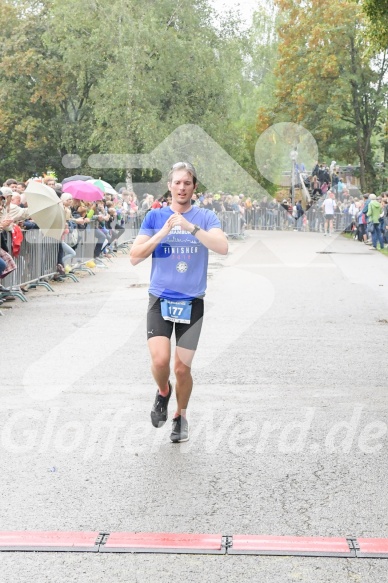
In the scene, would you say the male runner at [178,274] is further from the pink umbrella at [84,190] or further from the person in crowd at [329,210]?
the person in crowd at [329,210]

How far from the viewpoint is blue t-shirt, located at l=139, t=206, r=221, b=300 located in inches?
253

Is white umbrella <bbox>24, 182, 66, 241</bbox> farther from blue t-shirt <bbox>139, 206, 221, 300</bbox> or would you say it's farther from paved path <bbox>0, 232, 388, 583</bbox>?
blue t-shirt <bbox>139, 206, 221, 300</bbox>

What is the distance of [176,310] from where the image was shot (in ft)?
21.4

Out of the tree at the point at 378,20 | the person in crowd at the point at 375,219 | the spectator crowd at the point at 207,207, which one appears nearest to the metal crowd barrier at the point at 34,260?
the spectator crowd at the point at 207,207

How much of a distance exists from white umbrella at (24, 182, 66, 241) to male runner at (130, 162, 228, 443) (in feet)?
35.0

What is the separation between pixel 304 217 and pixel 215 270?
85.3 feet

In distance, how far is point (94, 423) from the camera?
713cm

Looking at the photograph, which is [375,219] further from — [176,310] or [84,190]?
[176,310]

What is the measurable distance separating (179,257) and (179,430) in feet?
3.65

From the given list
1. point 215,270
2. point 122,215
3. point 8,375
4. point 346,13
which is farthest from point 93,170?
point 8,375

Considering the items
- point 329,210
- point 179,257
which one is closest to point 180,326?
point 179,257

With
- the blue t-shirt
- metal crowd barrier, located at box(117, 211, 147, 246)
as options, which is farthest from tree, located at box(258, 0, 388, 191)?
the blue t-shirt

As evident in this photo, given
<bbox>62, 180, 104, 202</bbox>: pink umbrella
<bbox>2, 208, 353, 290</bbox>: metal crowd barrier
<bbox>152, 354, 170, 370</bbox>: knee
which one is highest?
<bbox>152, 354, 170, 370</bbox>: knee

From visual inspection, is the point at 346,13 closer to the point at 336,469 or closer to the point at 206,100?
the point at 206,100
